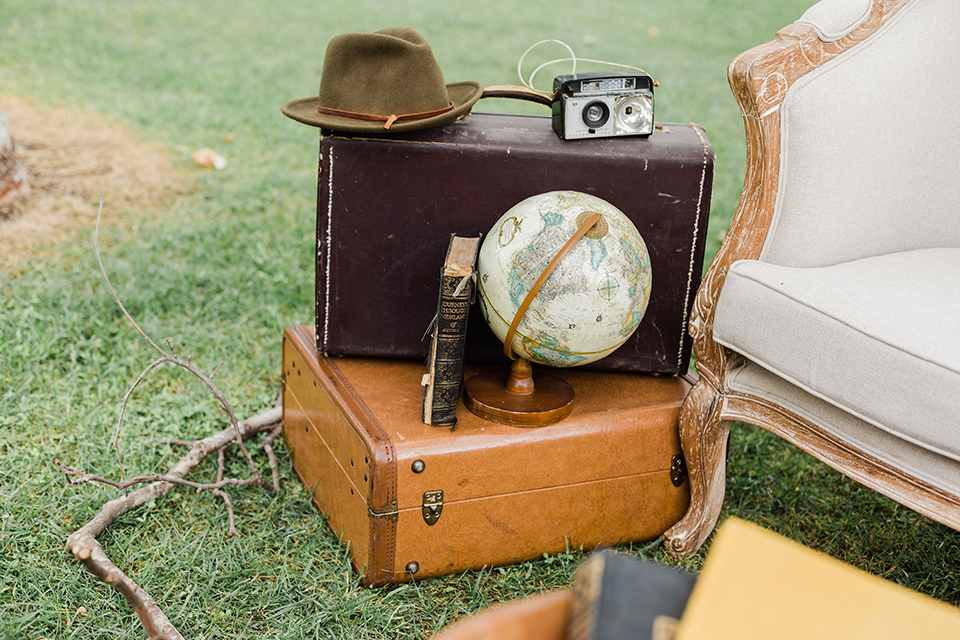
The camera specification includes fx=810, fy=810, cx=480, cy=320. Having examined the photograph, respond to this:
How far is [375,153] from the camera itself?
207cm

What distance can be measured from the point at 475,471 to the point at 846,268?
3.25 feet

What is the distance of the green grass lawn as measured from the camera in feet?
6.23

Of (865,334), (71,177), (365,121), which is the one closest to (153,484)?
(365,121)

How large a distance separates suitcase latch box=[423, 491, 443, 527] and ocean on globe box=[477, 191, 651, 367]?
1.34ft

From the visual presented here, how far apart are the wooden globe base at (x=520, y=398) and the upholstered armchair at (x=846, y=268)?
342 millimetres

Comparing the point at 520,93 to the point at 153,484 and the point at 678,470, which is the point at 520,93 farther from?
the point at 153,484

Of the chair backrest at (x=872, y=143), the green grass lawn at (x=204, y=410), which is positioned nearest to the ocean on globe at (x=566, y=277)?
the chair backrest at (x=872, y=143)

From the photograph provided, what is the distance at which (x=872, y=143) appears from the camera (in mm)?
1939

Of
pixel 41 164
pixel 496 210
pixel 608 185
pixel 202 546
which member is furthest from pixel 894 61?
pixel 41 164

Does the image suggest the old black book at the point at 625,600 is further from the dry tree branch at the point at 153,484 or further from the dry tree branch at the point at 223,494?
the dry tree branch at the point at 223,494

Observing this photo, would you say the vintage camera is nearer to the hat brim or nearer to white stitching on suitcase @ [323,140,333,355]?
the hat brim

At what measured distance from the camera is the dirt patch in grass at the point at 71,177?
3523mm

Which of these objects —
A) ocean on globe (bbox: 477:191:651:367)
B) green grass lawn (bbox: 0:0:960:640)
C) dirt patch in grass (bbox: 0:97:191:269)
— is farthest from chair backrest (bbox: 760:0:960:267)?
dirt patch in grass (bbox: 0:97:191:269)

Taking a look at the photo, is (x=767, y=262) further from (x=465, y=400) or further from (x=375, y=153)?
(x=375, y=153)
